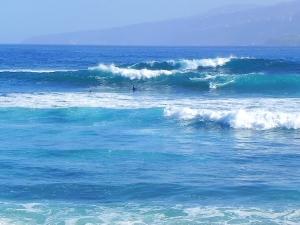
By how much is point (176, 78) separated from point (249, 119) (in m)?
21.1

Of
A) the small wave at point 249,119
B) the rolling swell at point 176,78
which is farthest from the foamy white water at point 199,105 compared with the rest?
the rolling swell at point 176,78

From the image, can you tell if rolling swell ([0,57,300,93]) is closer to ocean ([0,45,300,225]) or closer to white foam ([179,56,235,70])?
white foam ([179,56,235,70])

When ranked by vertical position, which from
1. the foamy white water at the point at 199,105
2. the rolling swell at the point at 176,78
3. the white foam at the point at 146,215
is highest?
the rolling swell at the point at 176,78

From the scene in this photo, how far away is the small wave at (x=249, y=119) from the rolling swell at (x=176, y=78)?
14171mm

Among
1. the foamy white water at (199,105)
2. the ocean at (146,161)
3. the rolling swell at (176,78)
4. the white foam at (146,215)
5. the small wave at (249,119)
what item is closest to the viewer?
the white foam at (146,215)

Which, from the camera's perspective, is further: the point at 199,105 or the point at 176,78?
the point at 176,78

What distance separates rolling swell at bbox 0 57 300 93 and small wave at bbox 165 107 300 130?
14171 millimetres

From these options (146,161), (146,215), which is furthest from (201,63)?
(146,215)

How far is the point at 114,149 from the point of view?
17.4 m

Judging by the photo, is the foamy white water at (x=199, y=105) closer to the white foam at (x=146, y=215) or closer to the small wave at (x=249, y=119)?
the small wave at (x=249, y=119)

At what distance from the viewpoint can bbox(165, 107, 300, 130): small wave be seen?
2148cm

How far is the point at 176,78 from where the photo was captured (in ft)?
141

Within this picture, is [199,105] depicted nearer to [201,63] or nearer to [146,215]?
[146,215]

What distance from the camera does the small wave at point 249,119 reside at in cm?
2148
